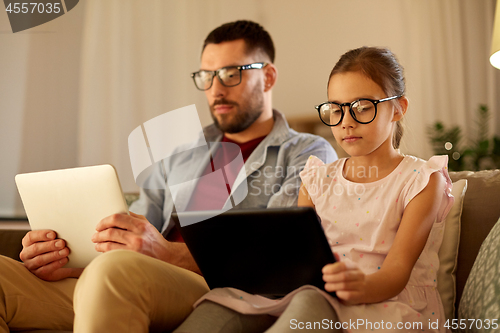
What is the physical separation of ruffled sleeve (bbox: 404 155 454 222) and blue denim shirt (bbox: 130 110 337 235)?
411 millimetres

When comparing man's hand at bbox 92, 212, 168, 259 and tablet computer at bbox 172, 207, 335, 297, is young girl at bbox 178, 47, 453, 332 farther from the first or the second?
man's hand at bbox 92, 212, 168, 259

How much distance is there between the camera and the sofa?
0.73 meters

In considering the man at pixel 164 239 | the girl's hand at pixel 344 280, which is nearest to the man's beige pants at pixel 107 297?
the man at pixel 164 239

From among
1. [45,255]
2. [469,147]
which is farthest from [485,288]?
[469,147]

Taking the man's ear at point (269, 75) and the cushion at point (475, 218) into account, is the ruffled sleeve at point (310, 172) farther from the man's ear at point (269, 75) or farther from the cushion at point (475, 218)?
the man's ear at point (269, 75)

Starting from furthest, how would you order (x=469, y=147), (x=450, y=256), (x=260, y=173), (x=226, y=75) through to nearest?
(x=469, y=147) < (x=226, y=75) < (x=260, y=173) < (x=450, y=256)

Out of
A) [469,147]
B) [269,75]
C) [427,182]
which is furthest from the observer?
[469,147]

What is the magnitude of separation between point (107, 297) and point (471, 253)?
82 centimetres

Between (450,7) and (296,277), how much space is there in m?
2.77

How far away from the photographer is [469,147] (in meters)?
2.57

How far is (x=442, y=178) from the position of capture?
32.9 inches

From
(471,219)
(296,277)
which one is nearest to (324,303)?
(296,277)

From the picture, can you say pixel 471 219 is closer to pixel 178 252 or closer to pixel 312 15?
pixel 178 252

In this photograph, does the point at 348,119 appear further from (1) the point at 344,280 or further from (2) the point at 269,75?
(2) the point at 269,75
